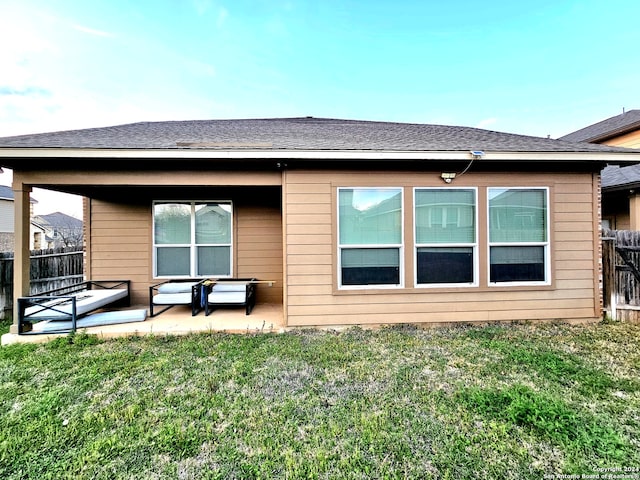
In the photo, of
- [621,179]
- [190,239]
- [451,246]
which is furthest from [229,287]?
[621,179]

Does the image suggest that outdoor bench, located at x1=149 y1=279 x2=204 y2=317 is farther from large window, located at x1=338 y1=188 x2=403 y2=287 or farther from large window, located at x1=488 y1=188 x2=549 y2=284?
large window, located at x1=488 y1=188 x2=549 y2=284

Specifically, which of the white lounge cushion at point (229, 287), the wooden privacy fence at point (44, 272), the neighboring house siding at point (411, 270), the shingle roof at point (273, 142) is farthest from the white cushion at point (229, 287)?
the wooden privacy fence at point (44, 272)

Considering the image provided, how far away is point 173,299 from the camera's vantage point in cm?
Result: 490

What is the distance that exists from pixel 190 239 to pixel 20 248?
2365 mm

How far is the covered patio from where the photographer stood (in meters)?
4.16

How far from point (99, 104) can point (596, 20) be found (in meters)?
21.5

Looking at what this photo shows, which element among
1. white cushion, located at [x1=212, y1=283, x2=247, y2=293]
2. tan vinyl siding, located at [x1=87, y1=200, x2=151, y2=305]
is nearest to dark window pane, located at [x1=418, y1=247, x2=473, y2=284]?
white cushion, located at [x1=212, y1=283, x2=247, y2=293]

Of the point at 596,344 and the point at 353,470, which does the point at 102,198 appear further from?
the point at 596,344

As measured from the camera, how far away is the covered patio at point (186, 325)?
416 cm

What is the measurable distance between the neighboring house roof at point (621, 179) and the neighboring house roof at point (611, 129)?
7.87 feet

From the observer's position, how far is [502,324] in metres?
4.54

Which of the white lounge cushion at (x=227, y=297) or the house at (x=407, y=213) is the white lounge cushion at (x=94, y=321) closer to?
the house at (x=407, y=213)

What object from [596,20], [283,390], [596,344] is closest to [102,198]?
[283,390]

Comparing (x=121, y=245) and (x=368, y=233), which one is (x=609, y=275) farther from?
(x=121, y=245)
